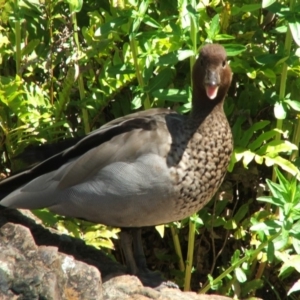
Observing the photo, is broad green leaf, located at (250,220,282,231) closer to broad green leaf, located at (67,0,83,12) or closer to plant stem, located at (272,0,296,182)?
plant stem, located at (272,0,296,182)

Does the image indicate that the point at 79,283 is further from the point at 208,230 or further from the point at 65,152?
the point at 208,230

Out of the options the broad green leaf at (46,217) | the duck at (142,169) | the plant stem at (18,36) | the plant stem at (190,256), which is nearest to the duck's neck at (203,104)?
the duck at (142,169)

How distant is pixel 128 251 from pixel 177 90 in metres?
0.99

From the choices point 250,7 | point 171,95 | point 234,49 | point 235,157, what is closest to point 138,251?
point 235,157

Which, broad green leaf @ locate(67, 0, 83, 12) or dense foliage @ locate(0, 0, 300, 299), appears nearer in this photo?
dense foliage @ locate(0, 0, 300, 299)

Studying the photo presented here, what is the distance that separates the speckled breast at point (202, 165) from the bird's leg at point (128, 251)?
15.0 inches

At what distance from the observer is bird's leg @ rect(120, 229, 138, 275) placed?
4844mm

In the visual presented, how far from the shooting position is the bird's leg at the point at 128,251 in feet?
15.9

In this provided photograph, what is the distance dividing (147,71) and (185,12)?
17.5 inches

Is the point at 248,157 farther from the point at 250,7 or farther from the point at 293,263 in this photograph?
the point at 250,7

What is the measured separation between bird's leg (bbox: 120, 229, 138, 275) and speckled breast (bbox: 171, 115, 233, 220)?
15.0 inches

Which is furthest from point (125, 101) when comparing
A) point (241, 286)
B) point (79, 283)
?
point (79, 283)

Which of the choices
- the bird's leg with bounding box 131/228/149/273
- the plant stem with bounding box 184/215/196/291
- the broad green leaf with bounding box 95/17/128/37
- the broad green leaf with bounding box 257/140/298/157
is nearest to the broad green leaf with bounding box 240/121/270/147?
the broad green leaf with bounding box 257/140/298/157

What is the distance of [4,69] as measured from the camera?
5992 millimetres
